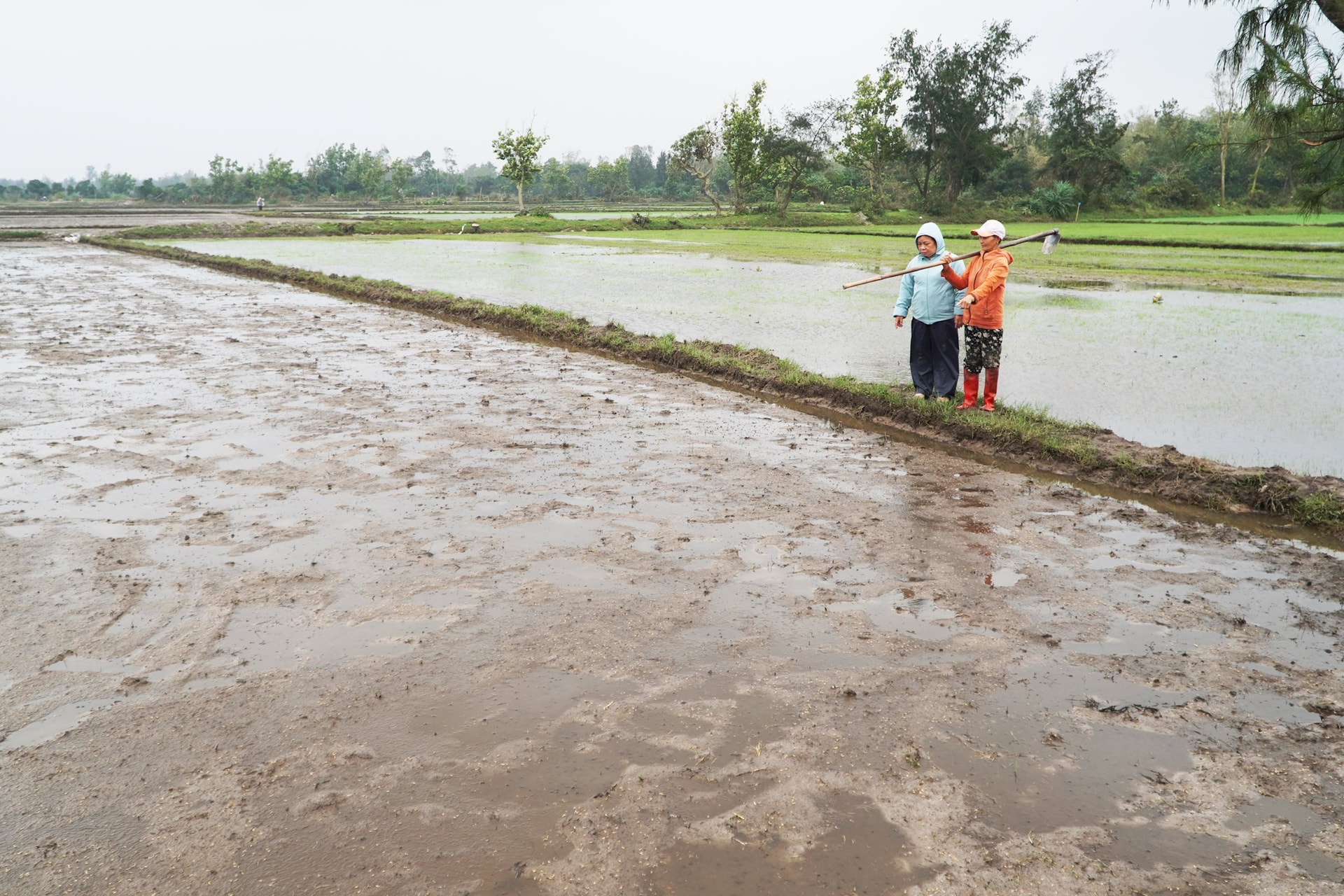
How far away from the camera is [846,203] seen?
61281mm

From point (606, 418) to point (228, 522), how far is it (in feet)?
11.8

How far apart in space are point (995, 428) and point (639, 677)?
471cm

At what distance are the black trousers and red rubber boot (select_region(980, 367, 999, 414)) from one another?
0.41 meters

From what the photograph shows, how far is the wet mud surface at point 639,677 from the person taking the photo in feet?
8.96

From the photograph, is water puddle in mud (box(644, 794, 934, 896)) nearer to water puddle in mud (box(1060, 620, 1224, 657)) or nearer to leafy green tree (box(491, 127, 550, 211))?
water puddle in mud (box(1060, 620, 1224, 657))

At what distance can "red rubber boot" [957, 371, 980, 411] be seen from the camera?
786 cm

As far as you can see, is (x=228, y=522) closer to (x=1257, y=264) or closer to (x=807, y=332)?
(x=807, y=332)

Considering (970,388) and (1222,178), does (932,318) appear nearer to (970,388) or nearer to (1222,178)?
(970,388)

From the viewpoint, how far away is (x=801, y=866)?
2.67 m

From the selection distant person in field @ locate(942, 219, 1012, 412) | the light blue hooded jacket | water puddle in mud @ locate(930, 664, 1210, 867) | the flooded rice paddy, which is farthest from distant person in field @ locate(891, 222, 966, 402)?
water puddle in mud @ locate(930, 664, 1210, 867)

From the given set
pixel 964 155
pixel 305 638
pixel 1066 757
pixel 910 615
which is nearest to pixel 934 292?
pixel 910 615

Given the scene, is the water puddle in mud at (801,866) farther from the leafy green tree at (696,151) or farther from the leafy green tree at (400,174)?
the leafy green tree at (400,174)

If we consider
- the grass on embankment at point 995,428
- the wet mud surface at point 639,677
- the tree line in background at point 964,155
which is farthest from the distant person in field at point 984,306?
the tree line in background at point 964,155

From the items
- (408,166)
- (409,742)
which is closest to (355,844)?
(409,742)
